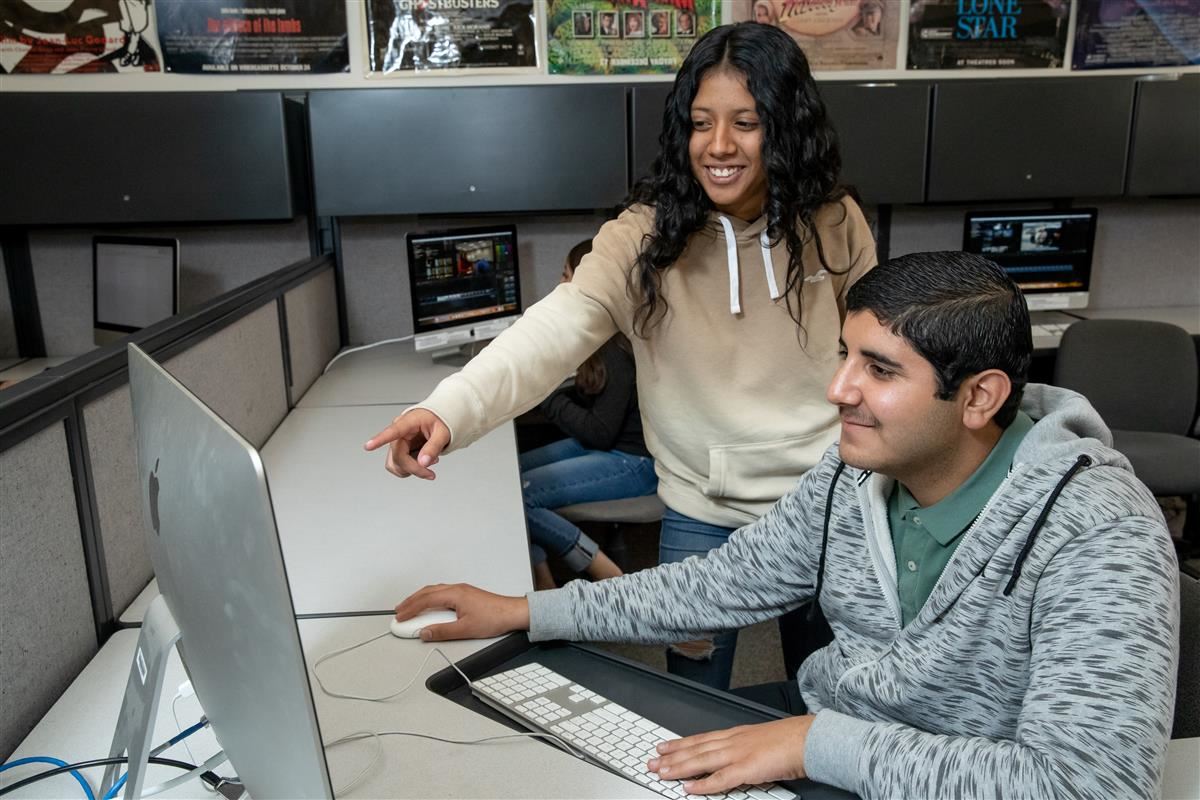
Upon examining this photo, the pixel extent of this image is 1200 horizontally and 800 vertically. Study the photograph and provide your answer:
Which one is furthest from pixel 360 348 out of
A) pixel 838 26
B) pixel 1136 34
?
pixel 1136 34

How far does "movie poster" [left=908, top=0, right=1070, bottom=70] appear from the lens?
116 inches

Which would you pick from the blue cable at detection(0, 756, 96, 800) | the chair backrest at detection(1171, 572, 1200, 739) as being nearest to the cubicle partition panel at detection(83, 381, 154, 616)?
the blue cable at detection(0, 756, 96, 800)

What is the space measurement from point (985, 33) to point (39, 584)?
2953 mm

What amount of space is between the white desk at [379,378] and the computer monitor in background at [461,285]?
78 millimetres

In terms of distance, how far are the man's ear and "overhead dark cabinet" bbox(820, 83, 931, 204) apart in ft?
6.09

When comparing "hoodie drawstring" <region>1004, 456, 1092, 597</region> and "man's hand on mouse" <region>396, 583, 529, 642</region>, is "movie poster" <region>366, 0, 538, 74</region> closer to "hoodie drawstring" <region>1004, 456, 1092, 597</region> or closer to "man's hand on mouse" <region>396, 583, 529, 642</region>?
"man's hand on mouse" <region>396, 583, 529, 642</region>

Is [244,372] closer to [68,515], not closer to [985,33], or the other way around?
[68,515]

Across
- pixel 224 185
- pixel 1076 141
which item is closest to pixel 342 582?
pixel 224 185

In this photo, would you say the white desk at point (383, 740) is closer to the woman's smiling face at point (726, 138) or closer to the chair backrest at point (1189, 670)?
the chair backrest at point (1189, 670)

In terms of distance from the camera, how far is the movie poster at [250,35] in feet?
9.00

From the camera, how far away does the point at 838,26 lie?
2.94 metres

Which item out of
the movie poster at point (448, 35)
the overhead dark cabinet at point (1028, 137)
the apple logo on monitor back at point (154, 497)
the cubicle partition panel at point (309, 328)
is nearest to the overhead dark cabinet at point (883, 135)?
the overhead dark cabinet at point (1028, 137)

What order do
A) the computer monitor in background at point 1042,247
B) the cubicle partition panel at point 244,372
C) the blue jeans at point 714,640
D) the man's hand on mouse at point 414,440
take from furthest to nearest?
the computer monitor in background at point 1042,247 → the cubicle partition panel at point 244,372 → the blue jeans at point 714,640 → the man's hand on mouse at point 414,440

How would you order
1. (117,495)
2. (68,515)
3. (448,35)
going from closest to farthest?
1. (68,515)
2. (117,495)
3. (448,35)
